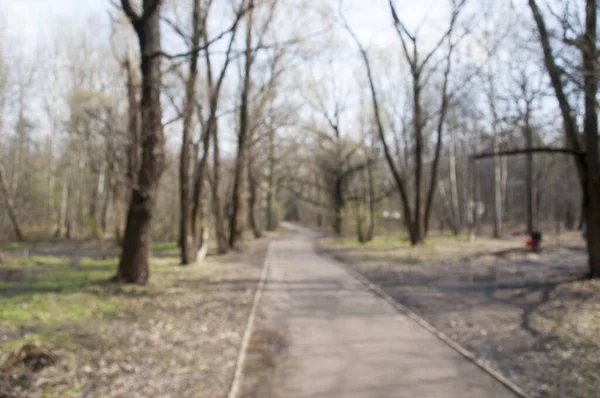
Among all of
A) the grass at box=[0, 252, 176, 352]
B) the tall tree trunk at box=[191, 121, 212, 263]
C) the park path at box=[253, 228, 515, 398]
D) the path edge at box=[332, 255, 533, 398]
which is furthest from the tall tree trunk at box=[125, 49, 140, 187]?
the path edge at box=[332, 255, 533, 398]

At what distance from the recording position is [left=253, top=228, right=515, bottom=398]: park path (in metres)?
5.06

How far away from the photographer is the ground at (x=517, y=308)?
5.61m

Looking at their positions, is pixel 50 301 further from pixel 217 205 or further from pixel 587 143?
pixel 217 205

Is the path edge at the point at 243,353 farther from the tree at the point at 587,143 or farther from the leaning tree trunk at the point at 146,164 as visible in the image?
the tree at the point at 587,143

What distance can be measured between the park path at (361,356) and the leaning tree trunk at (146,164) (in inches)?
117

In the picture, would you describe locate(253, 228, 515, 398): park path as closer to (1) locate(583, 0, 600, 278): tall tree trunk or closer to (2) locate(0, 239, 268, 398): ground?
(2) locate(0, 239, 268, 398): ground

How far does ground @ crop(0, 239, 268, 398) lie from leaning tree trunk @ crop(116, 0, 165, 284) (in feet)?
1.96

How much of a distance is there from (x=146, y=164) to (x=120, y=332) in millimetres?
4547

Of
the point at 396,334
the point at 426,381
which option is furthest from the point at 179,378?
the point at 396,334

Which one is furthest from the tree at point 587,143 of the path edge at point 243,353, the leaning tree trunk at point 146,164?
the leaning tree trunk at point 146,164

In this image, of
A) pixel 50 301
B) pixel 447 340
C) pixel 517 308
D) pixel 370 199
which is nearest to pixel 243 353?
pixel 447 340

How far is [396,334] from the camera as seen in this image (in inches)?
289

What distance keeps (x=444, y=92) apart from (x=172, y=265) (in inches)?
626

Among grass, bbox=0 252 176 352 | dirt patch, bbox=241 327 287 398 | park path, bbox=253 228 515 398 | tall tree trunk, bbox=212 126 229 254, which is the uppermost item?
tall tree trunk, bbox=212 126 229 254
